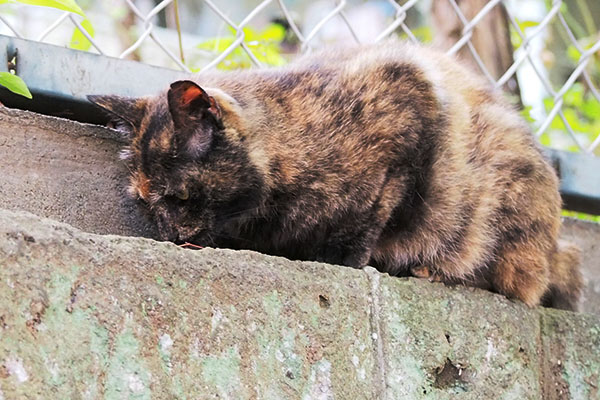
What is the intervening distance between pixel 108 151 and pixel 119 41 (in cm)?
297

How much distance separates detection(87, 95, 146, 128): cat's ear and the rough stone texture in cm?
7

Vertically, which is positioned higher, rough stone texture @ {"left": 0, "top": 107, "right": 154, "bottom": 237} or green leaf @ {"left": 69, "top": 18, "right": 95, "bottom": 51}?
green leaf @ {"left": 69, "top": 18, "right": 95, "bottom": 51}

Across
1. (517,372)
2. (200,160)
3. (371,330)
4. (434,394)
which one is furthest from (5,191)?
(517,372)

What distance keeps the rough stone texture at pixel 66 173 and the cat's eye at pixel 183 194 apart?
144mm

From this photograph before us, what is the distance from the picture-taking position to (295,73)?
2439 millimetres

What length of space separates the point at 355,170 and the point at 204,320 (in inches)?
30.4

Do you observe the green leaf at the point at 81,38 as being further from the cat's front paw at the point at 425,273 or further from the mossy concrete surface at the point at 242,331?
the cat's front paw at the point at 425,273

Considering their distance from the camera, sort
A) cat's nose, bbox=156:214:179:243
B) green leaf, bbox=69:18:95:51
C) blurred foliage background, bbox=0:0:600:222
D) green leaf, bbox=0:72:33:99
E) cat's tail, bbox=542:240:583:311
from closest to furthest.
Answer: green leaf, bbox=0:72:33:99
cat's nose, bbox=156:214:179:243
green leaf, bbox=69:18:95:51
cat's tail, bbox=542:240:583:311
blurred foliage background, bbox=0:0:600:222

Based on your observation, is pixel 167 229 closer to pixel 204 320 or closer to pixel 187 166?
pixel 187 166

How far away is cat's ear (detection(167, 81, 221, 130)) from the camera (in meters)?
2.06

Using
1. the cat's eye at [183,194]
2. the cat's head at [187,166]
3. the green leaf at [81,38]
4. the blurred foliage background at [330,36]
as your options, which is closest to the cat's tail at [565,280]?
the blurred foliage background at [330,36]

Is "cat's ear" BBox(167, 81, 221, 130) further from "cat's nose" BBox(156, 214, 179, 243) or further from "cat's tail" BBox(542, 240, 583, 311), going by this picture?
"cat's tail" BBox(542, 240, 583, 311)

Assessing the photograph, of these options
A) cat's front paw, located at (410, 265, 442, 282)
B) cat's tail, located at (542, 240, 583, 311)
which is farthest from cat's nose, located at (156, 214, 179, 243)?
cat's tail, located at (542, 240, 583, 311)

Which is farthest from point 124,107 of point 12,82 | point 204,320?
point 204,320
